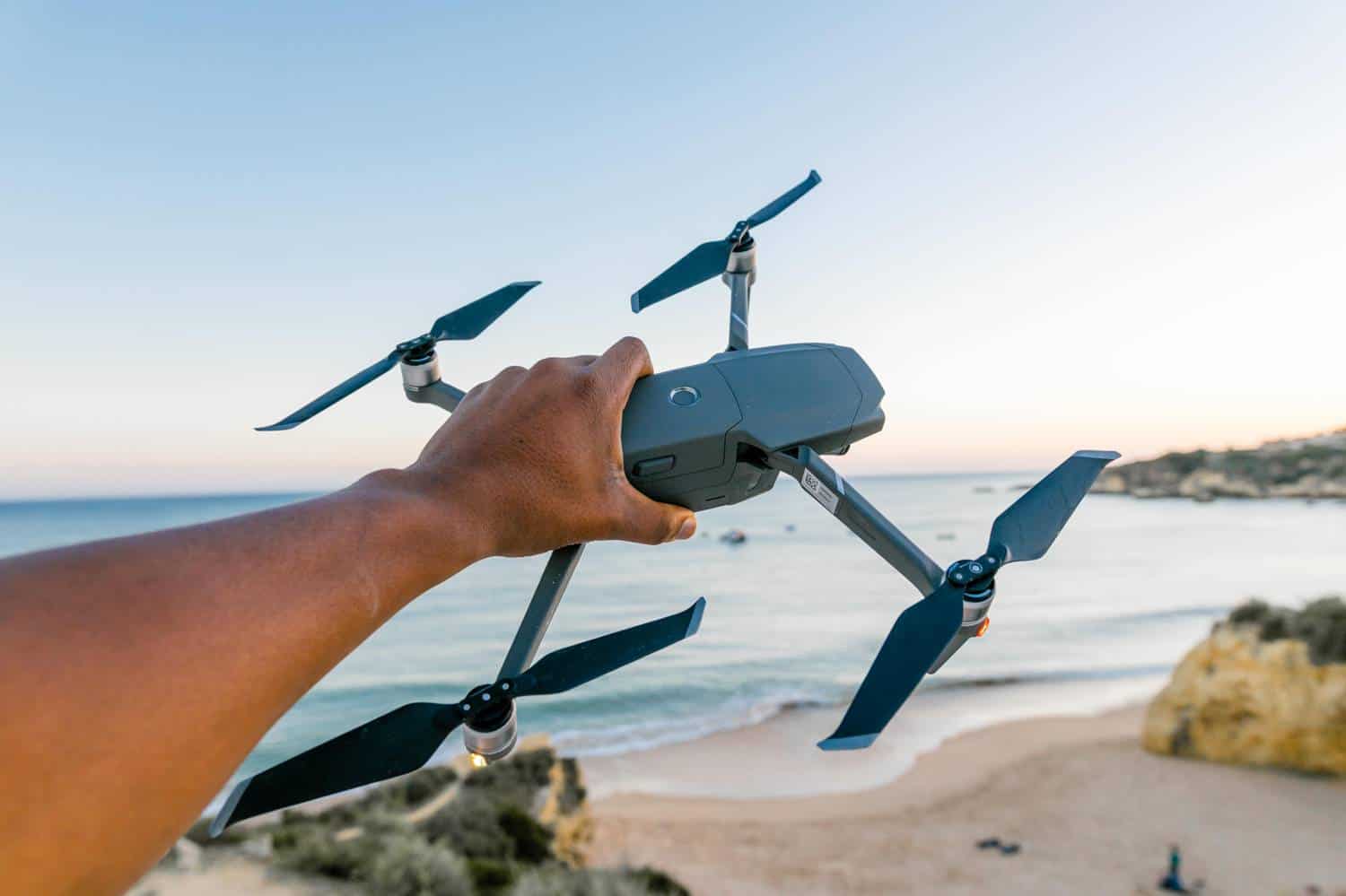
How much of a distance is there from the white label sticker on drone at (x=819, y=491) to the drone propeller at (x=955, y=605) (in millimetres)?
308

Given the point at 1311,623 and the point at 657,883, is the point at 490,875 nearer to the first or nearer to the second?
the point at 657,883

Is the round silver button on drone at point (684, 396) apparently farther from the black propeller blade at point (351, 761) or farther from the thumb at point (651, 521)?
the black propeller blade at point (351, 761)

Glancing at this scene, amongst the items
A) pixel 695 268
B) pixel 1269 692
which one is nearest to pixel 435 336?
pixel 695 268

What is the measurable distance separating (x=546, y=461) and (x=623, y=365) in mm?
332

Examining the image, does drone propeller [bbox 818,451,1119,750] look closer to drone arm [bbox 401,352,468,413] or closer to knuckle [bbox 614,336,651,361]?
knuckle [bbox 614,336,651,361]

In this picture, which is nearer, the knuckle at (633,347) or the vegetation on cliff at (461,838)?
the knuckle at (633,347)

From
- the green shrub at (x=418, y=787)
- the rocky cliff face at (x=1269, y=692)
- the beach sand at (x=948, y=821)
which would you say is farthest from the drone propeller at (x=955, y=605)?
the rocky cliff face at (x=1269, y=692)

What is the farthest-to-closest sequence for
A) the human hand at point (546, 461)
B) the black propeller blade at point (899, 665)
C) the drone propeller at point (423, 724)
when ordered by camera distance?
1. the drone propeller at point (423, 724)
2. the black propeller blade at point (899, 665)
3. the human hand at point (546, 461)

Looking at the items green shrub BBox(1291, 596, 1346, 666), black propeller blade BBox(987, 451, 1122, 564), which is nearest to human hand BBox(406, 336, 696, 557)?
black propeller blade BBox(987, 451, 1122, 564)

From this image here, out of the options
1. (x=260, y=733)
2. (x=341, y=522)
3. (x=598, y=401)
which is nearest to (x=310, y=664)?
(x=260, y=733)

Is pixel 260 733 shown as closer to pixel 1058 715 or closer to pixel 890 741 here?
pixel 890 741

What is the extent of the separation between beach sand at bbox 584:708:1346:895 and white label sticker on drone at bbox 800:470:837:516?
9675 millimetres

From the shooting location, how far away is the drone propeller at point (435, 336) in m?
2.38

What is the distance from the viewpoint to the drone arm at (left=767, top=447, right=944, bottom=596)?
2029mm
